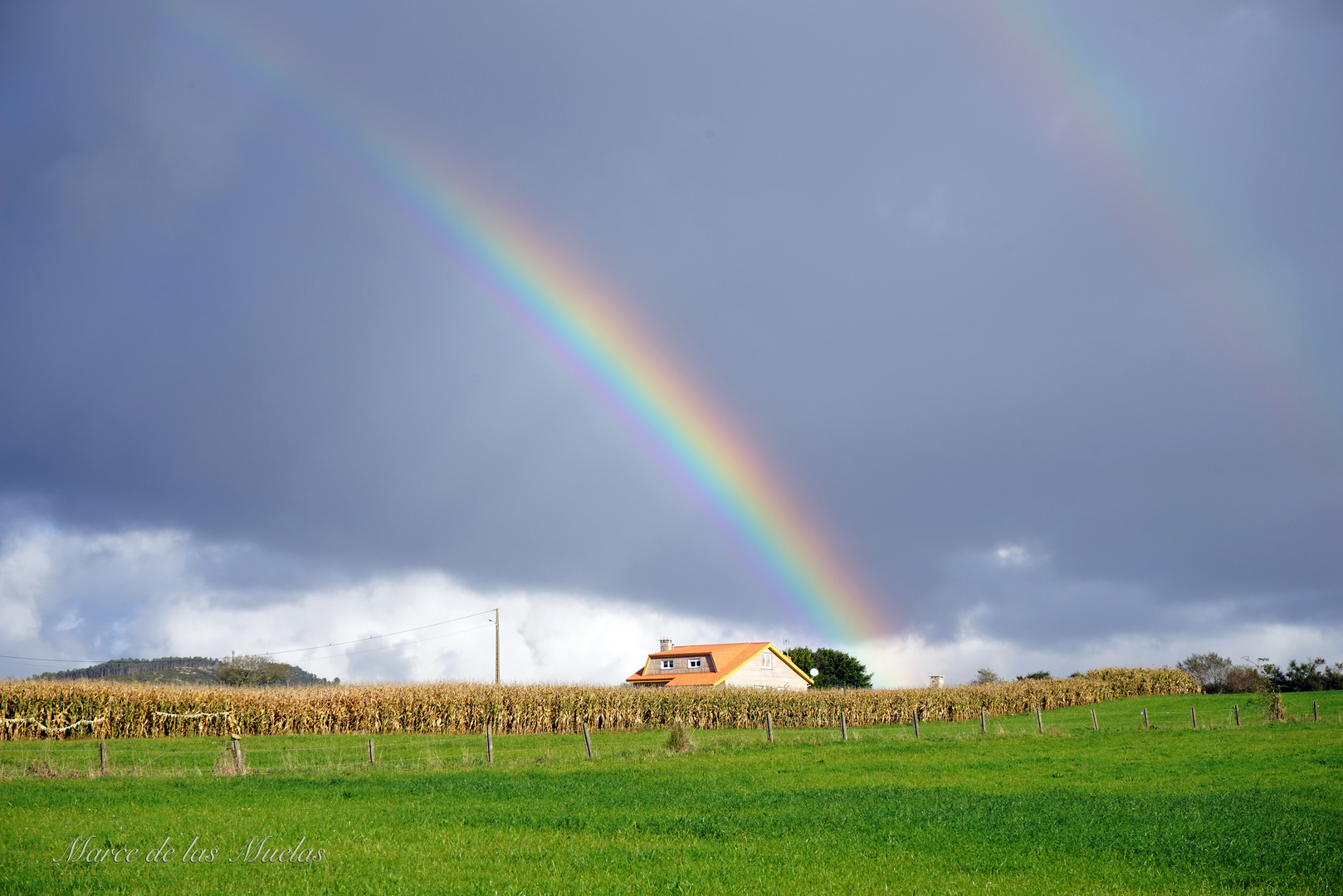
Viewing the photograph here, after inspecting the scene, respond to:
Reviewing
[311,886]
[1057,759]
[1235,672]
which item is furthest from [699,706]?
[1235,672]

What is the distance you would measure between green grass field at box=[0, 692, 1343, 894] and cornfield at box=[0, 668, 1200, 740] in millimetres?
13416

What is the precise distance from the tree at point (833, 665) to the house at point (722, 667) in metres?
22.8

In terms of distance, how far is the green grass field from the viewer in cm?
1148

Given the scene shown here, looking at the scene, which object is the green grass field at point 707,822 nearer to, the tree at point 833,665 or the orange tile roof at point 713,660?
the orange tile roof at point 713,660

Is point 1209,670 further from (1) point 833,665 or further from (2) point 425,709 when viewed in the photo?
(2) point 425,709

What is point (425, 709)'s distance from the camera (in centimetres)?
5191

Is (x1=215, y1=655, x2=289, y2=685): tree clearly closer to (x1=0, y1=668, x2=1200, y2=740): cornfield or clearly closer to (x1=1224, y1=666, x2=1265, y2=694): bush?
(x1=0, y1=668, x2=1200, y2=740): cornfield

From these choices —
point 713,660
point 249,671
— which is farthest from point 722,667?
point 249,671

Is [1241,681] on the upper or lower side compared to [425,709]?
lower

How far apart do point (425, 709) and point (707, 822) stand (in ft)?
130

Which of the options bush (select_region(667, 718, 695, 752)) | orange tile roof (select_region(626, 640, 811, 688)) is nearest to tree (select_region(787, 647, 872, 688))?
orange tile roof (select_region(626, 640, 811, 688))

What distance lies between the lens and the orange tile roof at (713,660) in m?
84.1

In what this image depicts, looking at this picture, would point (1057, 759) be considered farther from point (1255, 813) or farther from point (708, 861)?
point (708, 861)

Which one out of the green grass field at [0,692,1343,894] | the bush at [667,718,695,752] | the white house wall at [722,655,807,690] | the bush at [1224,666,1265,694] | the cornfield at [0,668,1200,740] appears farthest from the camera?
the bush at [1224,666,1265,694]
